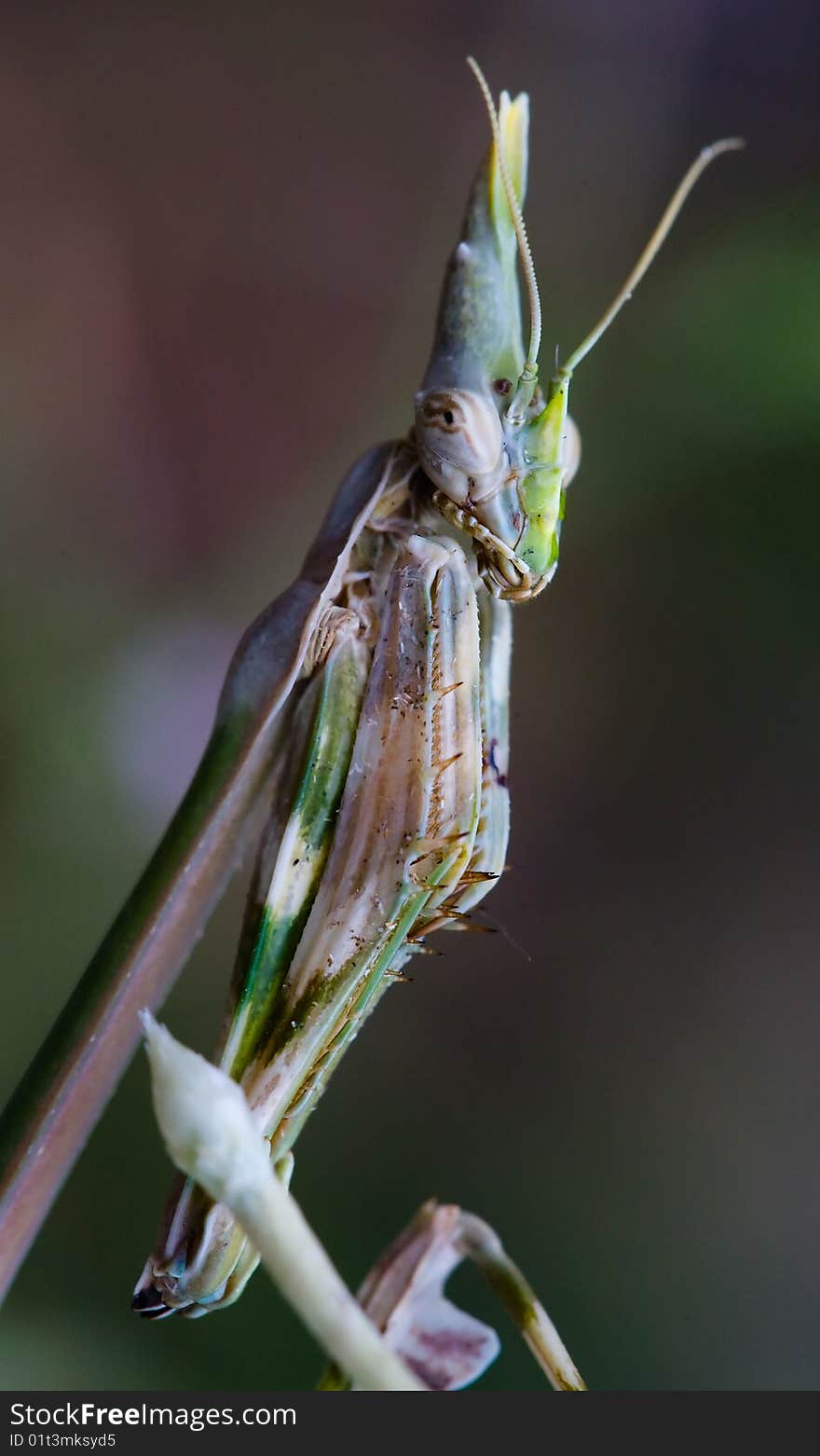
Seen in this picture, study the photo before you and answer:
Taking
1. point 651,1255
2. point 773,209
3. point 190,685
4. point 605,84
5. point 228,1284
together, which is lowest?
point 651,1255

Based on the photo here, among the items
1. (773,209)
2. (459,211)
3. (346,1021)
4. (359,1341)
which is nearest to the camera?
(359,1341)

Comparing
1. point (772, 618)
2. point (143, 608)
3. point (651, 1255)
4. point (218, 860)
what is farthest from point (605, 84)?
point (651, 1255)

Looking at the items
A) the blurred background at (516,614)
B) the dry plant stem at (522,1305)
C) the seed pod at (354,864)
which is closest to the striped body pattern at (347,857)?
the seed pod at (354,864)

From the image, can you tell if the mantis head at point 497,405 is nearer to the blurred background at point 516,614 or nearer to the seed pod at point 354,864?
the seed pod at point 354,864

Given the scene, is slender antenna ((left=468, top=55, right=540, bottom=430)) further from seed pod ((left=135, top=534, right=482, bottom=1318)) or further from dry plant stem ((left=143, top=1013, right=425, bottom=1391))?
dry plant stem ((left=143, top=1013, right=425, bottom=1391))

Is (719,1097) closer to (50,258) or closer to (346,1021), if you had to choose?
(346,1021)

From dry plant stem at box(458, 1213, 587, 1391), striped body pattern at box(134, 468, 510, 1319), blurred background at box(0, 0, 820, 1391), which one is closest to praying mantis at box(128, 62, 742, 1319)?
striped body pattern at box(134, 468, 510, 1319)
